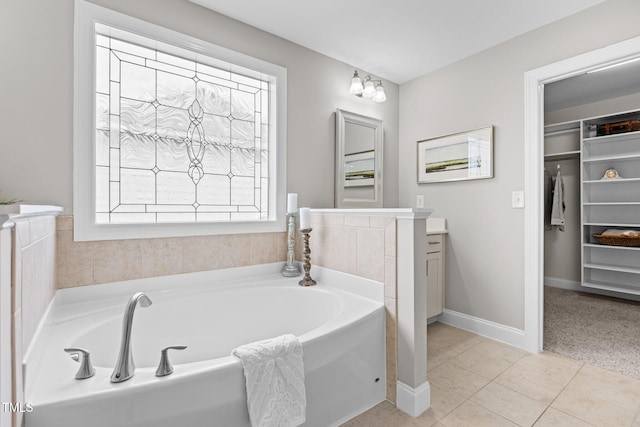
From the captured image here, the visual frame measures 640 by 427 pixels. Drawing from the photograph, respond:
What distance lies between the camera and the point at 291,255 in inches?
92.9

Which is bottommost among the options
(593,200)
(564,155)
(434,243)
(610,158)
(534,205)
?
(434,243)

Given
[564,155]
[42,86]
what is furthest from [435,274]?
[42,86]

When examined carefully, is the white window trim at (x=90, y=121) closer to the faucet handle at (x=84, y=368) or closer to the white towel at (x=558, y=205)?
the faucet handle at (x=84, y=368)

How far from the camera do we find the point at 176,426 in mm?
1012

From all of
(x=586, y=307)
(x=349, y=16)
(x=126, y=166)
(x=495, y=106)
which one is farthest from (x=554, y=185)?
(x=126, y=166)

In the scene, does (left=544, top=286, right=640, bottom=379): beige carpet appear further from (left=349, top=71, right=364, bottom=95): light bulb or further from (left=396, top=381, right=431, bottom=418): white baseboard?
(left=349, top=71, right=364, bottom=95): light bulb

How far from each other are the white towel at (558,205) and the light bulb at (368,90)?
9.38 feet

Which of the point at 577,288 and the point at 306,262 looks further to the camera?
the point at 577,288

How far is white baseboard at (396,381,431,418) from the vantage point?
161 centimetres

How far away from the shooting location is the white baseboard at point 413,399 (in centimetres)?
161

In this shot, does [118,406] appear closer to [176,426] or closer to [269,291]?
[176,426]

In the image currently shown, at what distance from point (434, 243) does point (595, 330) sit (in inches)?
60.2

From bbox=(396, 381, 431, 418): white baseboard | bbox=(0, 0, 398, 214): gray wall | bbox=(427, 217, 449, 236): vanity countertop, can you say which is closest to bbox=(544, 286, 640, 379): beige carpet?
bbox=(427, 217, 449, 236): vanity countertop

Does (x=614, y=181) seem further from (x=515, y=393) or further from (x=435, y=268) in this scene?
(x=515, y=393)
